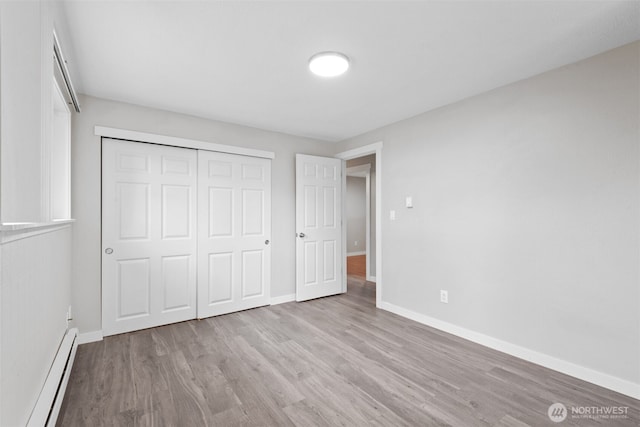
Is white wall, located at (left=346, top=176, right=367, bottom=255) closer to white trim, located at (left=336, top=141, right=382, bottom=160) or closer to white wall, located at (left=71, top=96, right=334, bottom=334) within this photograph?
white trim, located at (left=336, top=141, right=382, bottom=160)

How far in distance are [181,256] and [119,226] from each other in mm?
681

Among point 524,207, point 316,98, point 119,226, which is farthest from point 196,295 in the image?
point 524,207

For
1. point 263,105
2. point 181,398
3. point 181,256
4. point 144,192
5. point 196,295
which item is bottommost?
point 181,398

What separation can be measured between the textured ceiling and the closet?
2.45 ft

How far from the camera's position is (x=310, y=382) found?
2.10m

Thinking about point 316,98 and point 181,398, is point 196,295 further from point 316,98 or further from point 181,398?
point 316,98

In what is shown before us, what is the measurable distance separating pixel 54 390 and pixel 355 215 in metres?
7.35

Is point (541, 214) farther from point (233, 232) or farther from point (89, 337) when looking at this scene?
point (89, 337)

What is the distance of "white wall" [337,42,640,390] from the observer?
6.57 ft

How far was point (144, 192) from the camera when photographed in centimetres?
306

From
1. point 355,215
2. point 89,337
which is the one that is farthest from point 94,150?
point 355,215

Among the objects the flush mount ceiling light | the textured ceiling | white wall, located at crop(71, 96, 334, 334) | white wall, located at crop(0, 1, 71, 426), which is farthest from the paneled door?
the flush mount ceiling light

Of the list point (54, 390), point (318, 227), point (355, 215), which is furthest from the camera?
point (355, 215)

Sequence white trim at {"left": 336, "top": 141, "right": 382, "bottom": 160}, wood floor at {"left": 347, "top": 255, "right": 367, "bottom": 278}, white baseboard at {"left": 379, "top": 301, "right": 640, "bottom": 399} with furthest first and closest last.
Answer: wood floor at {"left": 347, "top": 255, "right": 367, "bottom": 278} → white trim at {"left": 336, "top": 141, "right": 382, "bottom": 160} → white baseboard at {"left": 379, "top": 301, "right": 640, "bottom": 399}
